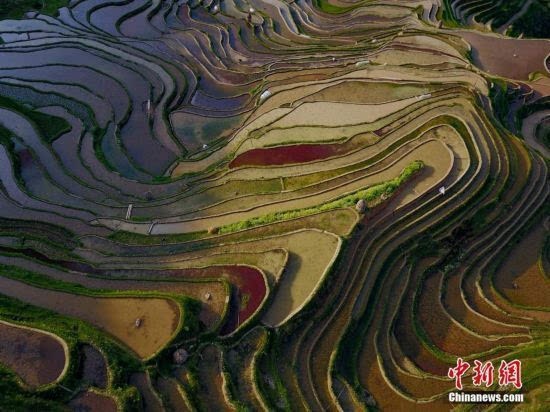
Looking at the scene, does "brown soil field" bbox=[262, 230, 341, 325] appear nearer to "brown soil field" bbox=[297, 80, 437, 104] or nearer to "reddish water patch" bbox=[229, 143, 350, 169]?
"reddish water patch" bbox=[229, 143, 350, 169]

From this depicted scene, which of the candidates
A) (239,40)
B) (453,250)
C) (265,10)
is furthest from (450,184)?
(265,10)

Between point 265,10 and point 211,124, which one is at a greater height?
point 265,10

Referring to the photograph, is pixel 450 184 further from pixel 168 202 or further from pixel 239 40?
pixel 239 40

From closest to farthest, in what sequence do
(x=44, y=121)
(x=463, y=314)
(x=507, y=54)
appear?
1. (x=463, y=314)
2. (x=44, y=121)
3. (x=507, y=54)

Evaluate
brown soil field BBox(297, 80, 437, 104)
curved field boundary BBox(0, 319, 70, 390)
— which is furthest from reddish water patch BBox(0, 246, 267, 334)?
brown soil field BBox(297, 80, 437, 104)

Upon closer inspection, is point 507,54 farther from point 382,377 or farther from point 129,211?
point 129,211

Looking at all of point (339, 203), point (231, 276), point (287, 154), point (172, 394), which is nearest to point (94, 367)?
point (172, 394)
